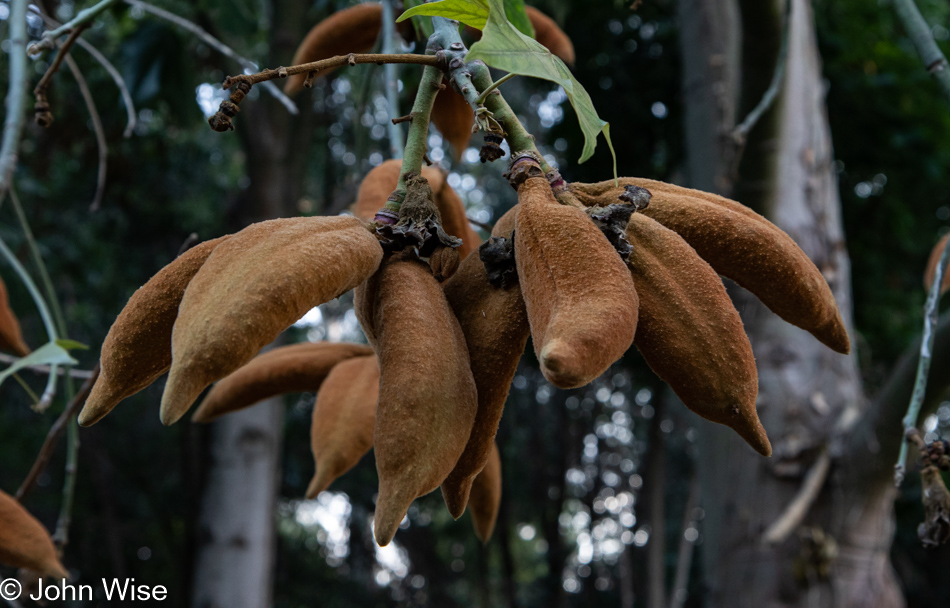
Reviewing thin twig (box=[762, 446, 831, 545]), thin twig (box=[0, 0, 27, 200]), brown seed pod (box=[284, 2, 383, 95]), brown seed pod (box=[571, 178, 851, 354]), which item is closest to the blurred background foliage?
brown seed pod (box=[284, 2, 383, 95])

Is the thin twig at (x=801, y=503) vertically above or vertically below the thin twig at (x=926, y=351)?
below

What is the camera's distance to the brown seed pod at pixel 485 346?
1.47 feet

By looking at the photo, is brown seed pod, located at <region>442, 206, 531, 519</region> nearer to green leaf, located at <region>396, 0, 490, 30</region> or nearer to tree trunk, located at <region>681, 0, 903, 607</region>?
green leaf, located at <region>396, 0, 490, 30</region>

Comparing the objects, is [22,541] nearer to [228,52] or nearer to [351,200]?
[228,52]

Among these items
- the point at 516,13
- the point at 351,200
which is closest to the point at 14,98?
the point at 516,13

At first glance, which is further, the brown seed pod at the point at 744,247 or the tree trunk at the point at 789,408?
the tree trunk at the point at 789,408

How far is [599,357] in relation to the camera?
0.36 metres

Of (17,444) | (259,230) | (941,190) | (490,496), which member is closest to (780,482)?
(490,496)

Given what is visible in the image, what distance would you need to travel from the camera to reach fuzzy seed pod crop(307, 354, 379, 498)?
67cm

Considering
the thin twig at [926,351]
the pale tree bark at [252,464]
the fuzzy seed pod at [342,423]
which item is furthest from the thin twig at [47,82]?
the pale tree bark at [252,464]

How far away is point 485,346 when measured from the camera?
45 cm

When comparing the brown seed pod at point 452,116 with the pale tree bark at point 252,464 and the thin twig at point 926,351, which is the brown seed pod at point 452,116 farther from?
the pale tree bark at point 252,464

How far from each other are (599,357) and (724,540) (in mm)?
1478

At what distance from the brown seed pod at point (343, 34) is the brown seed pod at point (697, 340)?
71 centimetres
